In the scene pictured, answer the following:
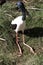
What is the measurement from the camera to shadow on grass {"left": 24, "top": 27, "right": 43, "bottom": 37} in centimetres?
643

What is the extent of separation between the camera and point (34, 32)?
6551mm

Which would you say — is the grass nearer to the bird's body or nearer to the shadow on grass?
the shadow on grass

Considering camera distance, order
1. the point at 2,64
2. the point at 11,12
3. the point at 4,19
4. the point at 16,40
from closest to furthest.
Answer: the point at 2,64 → the point at 16,40 → the point at 4,19 → the point at 11,12

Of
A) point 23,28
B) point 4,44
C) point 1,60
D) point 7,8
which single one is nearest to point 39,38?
point 23,28

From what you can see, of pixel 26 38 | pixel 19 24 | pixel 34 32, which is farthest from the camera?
pixel 34 32

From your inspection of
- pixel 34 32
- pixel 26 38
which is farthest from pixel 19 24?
pixel 34 32

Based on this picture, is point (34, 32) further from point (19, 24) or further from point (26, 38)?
point (19, 24)

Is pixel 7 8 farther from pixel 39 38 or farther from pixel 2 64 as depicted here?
pixel 2 64

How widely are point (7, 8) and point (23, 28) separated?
149 cm

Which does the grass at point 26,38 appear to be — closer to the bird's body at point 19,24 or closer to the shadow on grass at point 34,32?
the shadow on grass at point 34,32

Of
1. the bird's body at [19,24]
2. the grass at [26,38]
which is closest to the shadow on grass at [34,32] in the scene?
the grass at [26,38]

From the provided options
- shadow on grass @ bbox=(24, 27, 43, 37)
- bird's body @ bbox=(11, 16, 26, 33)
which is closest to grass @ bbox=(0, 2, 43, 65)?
shadow on grass @ bbox=(24, 27, 43, 37)

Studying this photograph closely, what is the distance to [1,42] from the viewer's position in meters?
6.07

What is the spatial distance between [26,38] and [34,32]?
0.34 metres
